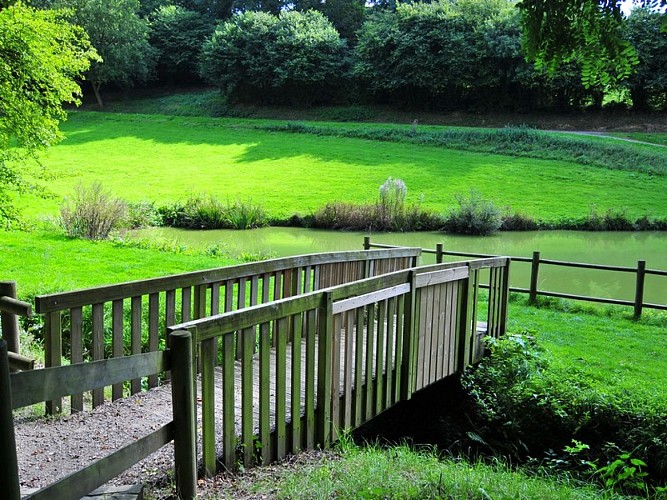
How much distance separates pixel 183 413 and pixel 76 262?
962 centimetres

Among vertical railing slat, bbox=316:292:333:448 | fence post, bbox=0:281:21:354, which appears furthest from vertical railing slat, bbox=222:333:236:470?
fence post, bbox=0:281:21:354

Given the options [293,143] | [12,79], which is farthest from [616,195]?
[12,79]

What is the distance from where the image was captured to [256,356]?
21.3 ft

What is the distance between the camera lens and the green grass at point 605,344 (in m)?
7.64

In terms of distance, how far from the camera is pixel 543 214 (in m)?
25.0

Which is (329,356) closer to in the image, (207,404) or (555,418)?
(207,404)

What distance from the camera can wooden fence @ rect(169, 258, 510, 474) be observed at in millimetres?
4039

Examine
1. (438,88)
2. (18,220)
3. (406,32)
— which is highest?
(406,32)

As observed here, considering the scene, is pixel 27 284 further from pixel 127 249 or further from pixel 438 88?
pixel 438 88

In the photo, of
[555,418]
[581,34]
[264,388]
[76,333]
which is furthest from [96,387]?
[555,418]

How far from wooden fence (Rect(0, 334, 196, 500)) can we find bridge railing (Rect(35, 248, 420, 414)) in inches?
6.9

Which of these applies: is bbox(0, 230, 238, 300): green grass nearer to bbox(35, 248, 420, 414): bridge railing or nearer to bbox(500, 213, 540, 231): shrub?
bbox(35, 248, 420, 414): bridge railing

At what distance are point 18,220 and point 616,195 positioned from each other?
24.2 meters

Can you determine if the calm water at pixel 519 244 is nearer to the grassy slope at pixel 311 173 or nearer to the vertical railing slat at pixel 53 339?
the grassy slope at pixel 311 173
